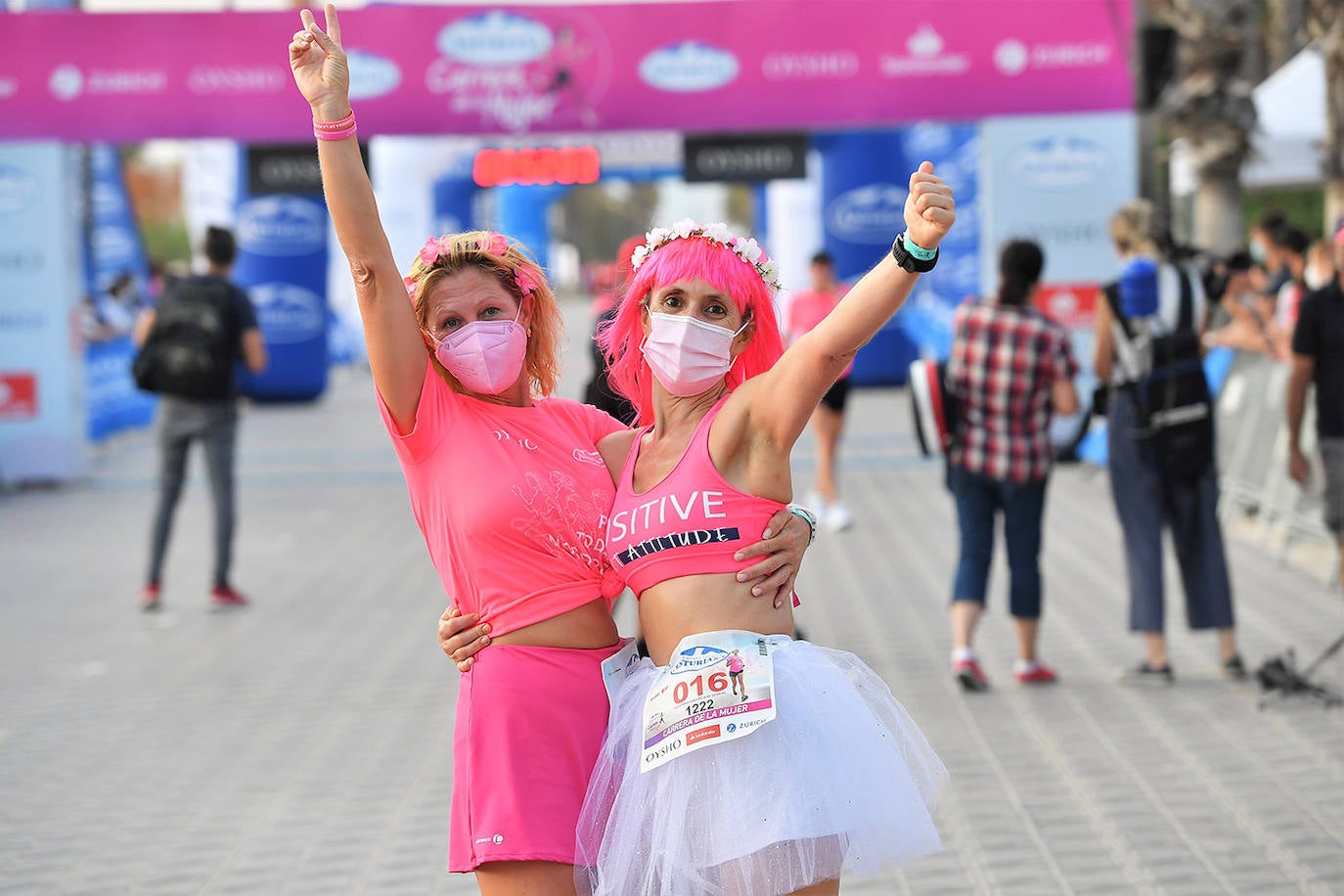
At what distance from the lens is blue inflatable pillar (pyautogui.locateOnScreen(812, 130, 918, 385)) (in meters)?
19.2

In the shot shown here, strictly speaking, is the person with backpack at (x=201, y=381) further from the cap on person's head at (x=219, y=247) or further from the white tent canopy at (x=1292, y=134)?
the white tent canopy at (x=1292, y=134)

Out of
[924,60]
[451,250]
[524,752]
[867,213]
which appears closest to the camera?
[524,752]

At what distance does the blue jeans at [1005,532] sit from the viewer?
20.9 ft

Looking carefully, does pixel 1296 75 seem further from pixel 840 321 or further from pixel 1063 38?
pixel 840 321

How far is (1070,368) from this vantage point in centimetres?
633

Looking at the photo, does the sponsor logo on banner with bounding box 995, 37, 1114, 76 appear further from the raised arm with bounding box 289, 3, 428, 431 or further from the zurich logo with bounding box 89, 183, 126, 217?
the zurich logo with bounding box 89, 183, 126, 217

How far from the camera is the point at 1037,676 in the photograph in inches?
252

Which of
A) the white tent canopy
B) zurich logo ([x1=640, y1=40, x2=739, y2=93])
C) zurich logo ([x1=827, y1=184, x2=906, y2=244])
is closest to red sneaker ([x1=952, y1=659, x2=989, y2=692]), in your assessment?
zurich logo ([x1=640, y1=40, x2=739, y2=93])

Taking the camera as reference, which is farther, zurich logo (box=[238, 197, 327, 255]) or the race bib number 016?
zurich logo (box=[238, 197, 327, 255])

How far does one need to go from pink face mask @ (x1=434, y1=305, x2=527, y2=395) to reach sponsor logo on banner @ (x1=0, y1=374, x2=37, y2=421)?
11.0 m

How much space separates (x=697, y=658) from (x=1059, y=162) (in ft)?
33.9

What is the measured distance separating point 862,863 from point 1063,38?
34.1 ft

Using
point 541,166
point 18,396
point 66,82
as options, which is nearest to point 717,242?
point 66,82

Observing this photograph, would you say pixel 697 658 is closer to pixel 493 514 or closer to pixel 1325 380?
pixel 493 514
